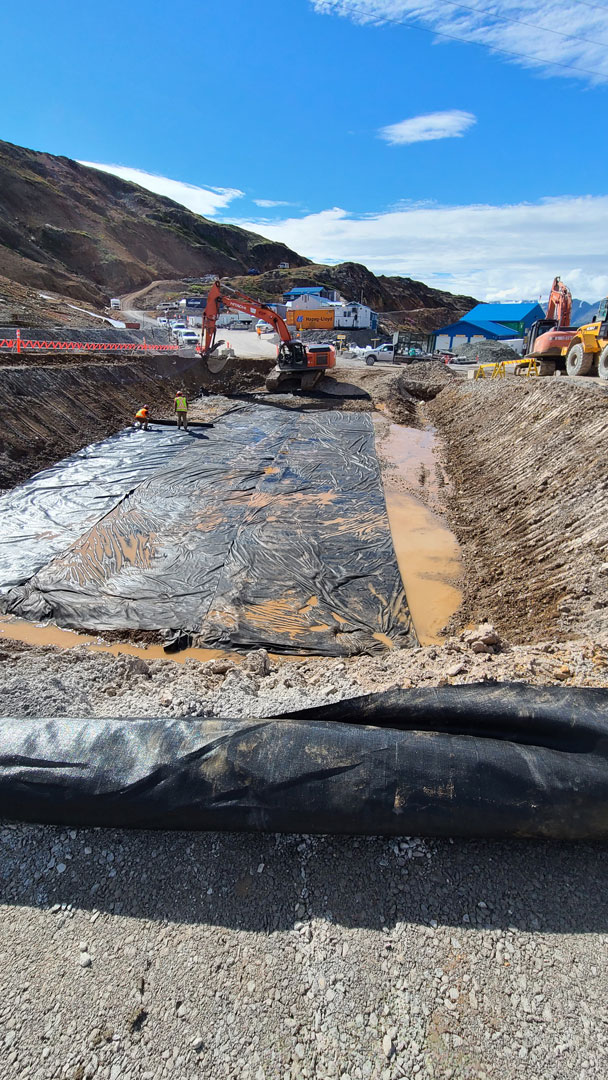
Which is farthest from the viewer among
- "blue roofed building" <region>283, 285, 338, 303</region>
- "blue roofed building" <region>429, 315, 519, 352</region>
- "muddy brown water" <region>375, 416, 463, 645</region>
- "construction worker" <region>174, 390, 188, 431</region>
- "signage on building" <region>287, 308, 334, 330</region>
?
"blue roofed building" <region>283, 285, 338, 303</region>

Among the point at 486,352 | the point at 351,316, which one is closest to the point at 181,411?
the point at 486,352

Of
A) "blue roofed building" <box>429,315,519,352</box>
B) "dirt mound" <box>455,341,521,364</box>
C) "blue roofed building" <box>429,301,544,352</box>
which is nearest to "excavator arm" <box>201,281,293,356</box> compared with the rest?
"dirt mound" <box>455,341,521,364</box>

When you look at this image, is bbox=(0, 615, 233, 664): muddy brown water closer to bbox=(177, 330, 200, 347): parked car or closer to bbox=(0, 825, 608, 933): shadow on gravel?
bbox=(0, 825, 608, 933): shadow on gravel

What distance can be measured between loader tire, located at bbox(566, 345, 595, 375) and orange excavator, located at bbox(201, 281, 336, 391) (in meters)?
→ 10.9

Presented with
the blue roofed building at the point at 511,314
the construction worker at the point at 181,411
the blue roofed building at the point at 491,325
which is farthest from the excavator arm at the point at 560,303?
the blue roofed building at the point at 511,314

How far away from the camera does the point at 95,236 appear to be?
61812 mm

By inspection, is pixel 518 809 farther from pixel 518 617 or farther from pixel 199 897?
pixel 518 617

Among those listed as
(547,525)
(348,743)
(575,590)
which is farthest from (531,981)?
(547,525)

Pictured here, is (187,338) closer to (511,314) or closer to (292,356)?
(292,356)

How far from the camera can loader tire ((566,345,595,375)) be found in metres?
14.8

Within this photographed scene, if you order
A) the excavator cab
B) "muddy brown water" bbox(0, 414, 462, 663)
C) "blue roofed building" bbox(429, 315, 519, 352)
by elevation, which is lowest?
"muddy brown water" bbox(0, 414, 462, 663)

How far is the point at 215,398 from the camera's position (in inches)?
923

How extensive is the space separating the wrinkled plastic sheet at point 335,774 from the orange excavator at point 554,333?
16629mm

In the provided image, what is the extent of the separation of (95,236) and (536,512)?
71.1m
